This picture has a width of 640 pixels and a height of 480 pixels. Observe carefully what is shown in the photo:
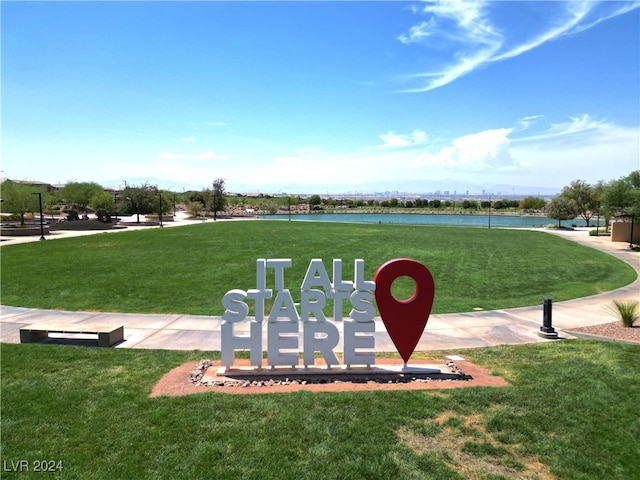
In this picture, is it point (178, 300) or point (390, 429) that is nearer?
point (390, 429)

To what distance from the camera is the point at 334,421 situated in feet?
21.6

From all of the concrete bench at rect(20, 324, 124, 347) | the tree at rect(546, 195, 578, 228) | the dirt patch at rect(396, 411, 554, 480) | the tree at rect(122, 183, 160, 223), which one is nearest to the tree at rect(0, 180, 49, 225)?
the tree at rect(122, 183, 160, 223)

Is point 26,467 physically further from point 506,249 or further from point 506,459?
point 506,249

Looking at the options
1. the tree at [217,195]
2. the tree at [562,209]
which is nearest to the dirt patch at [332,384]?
the tree at [562,209]

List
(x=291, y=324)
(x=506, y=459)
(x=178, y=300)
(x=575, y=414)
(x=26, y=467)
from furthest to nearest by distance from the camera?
(x=178, y=300) < (x=291, y=324) < (x=575, y=414) < (x=506, y=459) < (x=26, y=467)

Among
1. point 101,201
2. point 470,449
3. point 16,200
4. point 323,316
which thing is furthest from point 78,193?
point 470,449

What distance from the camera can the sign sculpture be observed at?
351 inches

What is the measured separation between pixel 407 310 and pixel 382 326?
3.81 m

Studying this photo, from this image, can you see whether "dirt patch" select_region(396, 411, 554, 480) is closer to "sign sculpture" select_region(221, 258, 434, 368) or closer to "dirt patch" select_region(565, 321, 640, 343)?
"sign sculpture" select_region(221, 258, 434, 368)

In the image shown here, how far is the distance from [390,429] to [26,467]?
5155 mm

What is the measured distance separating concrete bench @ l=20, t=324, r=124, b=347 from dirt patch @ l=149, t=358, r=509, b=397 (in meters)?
2.81

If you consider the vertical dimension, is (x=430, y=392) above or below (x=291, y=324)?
below

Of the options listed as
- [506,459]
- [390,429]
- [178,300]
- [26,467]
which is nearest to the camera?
[26,467]

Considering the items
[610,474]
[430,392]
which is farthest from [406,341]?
[610,474]
